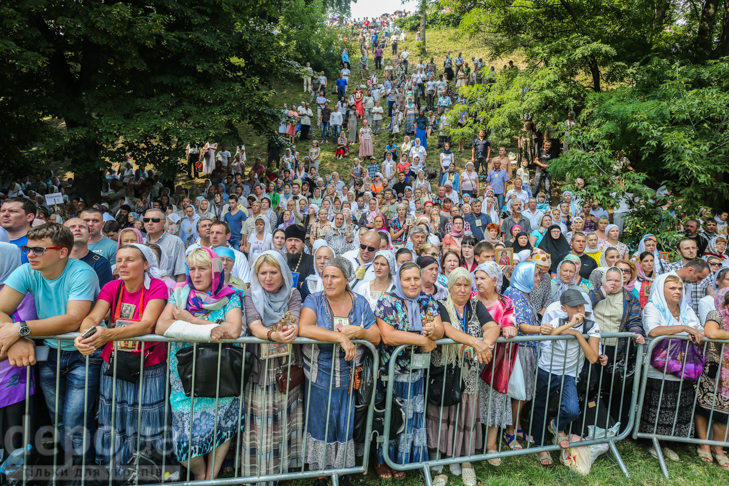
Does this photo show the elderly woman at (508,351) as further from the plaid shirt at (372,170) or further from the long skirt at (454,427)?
the plaid shirt at (372,170)

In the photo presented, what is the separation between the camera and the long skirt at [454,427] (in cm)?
382

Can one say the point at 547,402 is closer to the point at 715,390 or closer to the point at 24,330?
the point at 715,390

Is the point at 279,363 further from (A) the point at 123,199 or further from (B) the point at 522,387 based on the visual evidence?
(A) the point at 123,199

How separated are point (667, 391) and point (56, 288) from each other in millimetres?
5749

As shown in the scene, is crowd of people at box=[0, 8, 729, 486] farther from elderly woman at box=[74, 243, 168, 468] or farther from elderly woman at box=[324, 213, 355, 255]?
elderly woman at box=[324, 213, 355, 255]

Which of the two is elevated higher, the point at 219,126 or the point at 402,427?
the point at 219,126

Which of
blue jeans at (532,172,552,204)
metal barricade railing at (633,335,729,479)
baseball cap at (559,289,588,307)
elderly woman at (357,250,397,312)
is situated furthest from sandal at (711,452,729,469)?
blue jeans at (532,172,552,204)

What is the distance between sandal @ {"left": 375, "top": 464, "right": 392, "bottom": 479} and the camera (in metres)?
3.69

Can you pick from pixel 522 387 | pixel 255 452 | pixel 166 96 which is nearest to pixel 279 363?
pixel 255 452

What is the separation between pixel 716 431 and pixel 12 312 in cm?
654

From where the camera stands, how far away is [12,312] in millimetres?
3111

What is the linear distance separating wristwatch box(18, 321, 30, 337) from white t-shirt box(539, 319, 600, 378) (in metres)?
4.31

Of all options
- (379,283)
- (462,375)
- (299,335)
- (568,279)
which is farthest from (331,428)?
(568,279)

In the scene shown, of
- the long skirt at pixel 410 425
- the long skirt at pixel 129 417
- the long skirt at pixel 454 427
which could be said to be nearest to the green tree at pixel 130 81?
the long skirt at pixel 129 417
